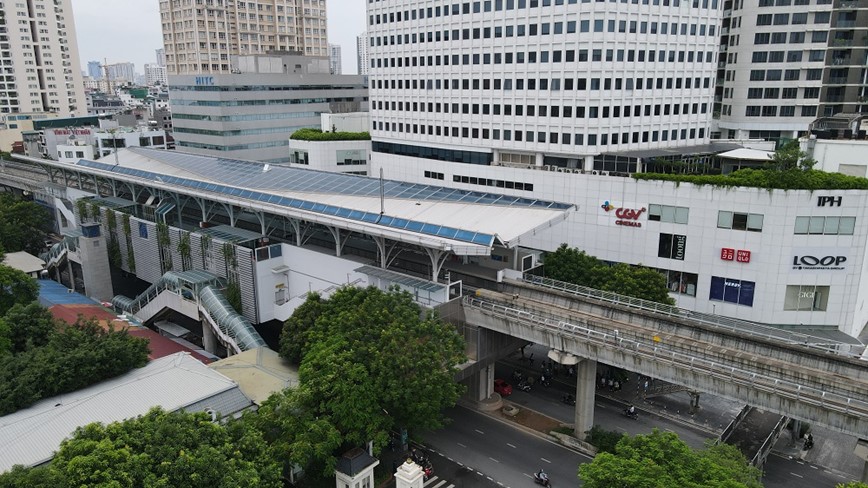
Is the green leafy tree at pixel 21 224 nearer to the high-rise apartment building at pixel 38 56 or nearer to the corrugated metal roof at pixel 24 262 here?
the corrugated metal roof at pixel 24 262

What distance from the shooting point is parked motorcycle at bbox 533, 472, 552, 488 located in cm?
3797

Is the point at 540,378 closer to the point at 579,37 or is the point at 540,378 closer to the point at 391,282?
the point at 391,282

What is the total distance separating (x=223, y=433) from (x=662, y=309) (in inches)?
1305

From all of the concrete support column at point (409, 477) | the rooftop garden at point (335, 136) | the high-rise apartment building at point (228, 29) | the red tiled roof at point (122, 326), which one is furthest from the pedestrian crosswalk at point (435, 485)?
the high-rise apartment building at point (228, 29)

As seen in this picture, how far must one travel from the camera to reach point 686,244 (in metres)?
58.6

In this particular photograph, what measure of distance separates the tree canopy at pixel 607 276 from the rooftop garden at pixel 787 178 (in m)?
11.5

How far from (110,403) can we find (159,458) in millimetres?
11179

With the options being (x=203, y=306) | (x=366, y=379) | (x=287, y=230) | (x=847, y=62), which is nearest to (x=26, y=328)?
(x=203, y=306)

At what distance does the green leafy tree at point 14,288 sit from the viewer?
5394 cm

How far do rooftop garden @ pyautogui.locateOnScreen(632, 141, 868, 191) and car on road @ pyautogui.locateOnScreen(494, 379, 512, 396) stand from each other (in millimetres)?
25514

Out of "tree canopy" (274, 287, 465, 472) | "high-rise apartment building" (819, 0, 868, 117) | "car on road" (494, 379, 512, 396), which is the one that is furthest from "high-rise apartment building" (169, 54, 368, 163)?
"tree canopy" (274, 287, 465, 472)

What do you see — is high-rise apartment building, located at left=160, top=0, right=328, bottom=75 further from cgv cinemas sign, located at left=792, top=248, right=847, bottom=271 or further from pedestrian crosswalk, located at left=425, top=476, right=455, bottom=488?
pedestrian crosswalk, located at left=425, top=476, right=455, bottom=488

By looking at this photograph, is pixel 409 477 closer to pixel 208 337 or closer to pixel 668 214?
pixel 208 337

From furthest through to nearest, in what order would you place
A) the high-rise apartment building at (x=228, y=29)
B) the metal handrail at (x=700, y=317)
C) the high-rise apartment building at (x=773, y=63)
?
the high-rise apartment building at (x=228, y=29)
the high-rise apartment building at (x=773, y=63)
the metal handrail at (x=700, y=317)
